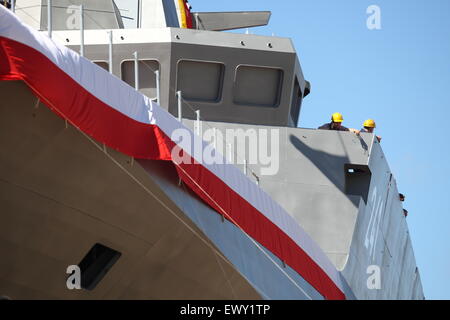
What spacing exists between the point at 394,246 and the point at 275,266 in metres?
8.28

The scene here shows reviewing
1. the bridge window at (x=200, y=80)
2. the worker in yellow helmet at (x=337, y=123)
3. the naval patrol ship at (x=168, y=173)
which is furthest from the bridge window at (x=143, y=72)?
the worker in yellow helmet at (x=337, y=123)

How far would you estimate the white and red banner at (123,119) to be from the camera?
9.58m

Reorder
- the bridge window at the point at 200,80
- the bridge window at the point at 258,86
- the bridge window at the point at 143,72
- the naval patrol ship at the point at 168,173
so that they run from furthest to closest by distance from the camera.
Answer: the bridge window at the point at 258,86 → the bridge window at the point at 200,80 → the bridge window at the point at 143,72 → the naval patrol ship at the point at 168,173

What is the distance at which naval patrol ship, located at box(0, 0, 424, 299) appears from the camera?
10.3 metres

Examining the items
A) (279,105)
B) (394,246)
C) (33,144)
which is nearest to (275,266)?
(279,105)

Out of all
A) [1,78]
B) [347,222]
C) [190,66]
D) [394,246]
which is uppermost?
[1,78]

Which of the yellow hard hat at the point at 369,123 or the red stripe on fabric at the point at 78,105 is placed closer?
the red stripe on fabric at the point at 78,105

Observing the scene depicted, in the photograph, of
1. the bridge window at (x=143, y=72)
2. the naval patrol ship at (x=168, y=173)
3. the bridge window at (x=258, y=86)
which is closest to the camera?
the naval patrol ship at (x=168, y=173)

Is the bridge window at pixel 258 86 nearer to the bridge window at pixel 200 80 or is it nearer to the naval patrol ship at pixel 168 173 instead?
the naval patrol ship at pixel 168 173

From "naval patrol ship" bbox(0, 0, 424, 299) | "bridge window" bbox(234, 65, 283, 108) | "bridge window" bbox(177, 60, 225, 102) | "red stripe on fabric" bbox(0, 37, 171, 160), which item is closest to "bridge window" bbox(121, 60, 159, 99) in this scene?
"naval patrol ship" bbox(0, 0, 424, 299)

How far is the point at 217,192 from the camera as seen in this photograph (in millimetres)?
12891

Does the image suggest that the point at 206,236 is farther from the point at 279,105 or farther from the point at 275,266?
the point at 279,105

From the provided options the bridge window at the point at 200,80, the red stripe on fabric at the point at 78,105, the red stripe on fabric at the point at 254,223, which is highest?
the red stripe on fabric at the point at 78,105

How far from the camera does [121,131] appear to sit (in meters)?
11.0
